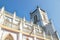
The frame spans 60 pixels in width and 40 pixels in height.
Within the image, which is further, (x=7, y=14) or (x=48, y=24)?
(x=48, y=24)

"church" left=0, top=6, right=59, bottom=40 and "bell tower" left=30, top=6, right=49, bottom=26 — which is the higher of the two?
"bell tower" left=30, top=6, right=49, bottom=26

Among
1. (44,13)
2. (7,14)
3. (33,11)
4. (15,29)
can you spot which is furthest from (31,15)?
(15,29)

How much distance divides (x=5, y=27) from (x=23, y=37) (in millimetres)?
4216

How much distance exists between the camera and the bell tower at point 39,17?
3766 centimetres

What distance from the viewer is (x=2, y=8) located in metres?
27.7

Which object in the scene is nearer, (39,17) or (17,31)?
(17,31)

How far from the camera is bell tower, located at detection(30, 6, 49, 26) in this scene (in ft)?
124

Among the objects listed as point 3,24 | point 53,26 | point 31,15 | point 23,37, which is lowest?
point 23,37

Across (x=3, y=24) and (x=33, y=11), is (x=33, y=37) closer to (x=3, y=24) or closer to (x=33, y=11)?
(x=3, y=24)

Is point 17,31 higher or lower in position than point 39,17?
lower

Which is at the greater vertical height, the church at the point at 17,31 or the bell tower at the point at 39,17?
the bell tower at the point at 39,17

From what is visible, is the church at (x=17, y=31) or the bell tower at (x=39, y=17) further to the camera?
the bell tower at (x=39, y=17)

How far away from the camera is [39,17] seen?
129 ft

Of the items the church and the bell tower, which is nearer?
the church
